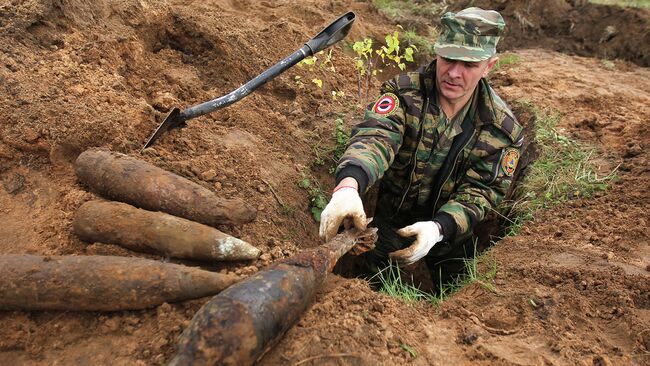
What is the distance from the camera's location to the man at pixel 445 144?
2.74 meters

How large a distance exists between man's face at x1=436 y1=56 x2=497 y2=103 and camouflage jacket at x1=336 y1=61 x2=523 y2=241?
0.15m

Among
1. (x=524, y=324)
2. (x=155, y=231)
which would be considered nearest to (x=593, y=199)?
(x=524, y=324)

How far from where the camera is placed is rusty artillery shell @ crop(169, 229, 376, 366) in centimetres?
132

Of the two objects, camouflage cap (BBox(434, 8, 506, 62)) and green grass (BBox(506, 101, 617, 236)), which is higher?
camouflage cap (BBox(434, 8, 506, 62))

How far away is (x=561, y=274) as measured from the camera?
2.27 m

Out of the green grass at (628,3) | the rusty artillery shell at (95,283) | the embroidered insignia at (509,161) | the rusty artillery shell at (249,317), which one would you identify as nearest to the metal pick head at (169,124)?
the rusty artillery shell at (95,283)

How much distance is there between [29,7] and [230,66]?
52.8 inches

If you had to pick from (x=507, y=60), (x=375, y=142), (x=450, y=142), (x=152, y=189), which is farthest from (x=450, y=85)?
(x=507, y=60)

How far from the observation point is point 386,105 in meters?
3.06

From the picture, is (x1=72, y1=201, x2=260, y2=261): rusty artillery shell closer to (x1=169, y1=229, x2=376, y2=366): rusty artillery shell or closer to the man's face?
(x1=169, y1=229, x2=376, y2=366): rusty artillery shell

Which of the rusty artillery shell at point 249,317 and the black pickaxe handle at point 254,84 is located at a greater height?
the black pickaxe handle at point 254,84

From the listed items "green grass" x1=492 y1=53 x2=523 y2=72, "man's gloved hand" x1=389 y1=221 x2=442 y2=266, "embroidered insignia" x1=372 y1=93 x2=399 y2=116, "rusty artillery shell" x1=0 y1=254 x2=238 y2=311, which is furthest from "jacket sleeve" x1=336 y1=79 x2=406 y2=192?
"green grass" x1=492 y1=53 x2=523 y2=72

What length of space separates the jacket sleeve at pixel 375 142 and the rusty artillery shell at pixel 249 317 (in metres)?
1.01

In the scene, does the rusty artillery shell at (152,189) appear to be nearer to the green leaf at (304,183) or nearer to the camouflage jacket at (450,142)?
the green leaf at (304,183)
